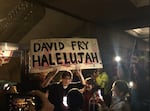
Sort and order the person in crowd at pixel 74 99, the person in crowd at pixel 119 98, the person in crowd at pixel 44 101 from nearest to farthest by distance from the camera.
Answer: the person in crowd at pixel 44 101
the person in crowd at pixel 74 99
the person in crowd at pixel 119 98

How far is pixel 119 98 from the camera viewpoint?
2.18 metres

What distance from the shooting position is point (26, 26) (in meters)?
1.87

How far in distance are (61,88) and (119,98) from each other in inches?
24.7

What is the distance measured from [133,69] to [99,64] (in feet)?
2.10

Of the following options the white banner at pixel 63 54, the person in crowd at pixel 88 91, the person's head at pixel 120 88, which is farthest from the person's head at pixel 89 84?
the person's head at pixel 120 88

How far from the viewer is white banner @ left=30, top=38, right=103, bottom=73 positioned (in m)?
1.76

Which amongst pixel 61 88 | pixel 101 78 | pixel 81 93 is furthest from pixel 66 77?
pixel 101 78

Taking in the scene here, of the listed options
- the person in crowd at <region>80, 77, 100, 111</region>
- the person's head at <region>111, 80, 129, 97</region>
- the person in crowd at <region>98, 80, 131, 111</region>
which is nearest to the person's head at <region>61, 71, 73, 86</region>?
the person in crowd at <region>80, 77, 100, 111</region>

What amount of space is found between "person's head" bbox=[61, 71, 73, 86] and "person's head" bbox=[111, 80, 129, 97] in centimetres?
49

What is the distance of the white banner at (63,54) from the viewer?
1765 mm

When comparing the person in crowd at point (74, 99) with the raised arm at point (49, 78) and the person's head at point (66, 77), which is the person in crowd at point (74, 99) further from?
the raised arm at point (49, 78)

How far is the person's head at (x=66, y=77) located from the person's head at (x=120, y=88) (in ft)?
1.61

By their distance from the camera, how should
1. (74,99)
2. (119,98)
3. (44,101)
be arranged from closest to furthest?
(44,101) → (74,99) → (119,98)

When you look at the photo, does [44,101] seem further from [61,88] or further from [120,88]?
[120,88]
